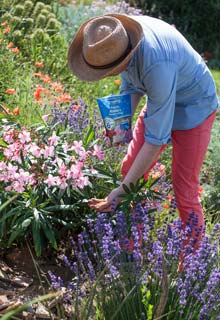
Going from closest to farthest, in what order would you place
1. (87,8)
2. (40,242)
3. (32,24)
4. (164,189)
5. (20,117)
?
(40,242), (164,189), (20,117), (32,24), (87,8)

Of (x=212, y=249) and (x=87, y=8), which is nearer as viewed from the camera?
(x=212, y=249)

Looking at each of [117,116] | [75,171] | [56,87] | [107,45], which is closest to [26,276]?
[75,171]

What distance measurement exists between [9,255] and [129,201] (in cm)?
85

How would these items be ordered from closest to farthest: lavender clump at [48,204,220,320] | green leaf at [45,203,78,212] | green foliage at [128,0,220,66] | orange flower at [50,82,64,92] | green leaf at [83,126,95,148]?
lavender clump at [48,204,220,320] → green leaf at [45,203,78,212] → green leaf at [83,126,95,148] → orange flower at [50,82,64,92] → green foliage at [128,0,220,66]

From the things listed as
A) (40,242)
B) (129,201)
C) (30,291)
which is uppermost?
(129,201)

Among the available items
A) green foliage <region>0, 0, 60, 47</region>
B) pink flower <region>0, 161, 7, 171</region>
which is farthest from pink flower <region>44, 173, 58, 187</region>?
green foliage <region>0, 0, 60, 47</region>

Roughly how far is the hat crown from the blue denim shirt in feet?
0.37

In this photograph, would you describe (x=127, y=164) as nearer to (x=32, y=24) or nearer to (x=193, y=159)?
(x=193, y=159)

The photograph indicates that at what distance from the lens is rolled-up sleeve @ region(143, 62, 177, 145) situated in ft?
Result: 9.35

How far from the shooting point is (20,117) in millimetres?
4281

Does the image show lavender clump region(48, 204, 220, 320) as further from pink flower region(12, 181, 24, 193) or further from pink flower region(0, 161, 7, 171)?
pink flower region(0, 161, 7, 171)

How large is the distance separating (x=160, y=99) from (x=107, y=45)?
1.17 ft

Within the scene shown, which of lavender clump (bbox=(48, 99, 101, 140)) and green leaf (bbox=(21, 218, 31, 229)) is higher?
lavender clump (bbox=(48, 99, 101, 140))

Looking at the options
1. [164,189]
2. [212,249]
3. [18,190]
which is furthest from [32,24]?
[212,249]
